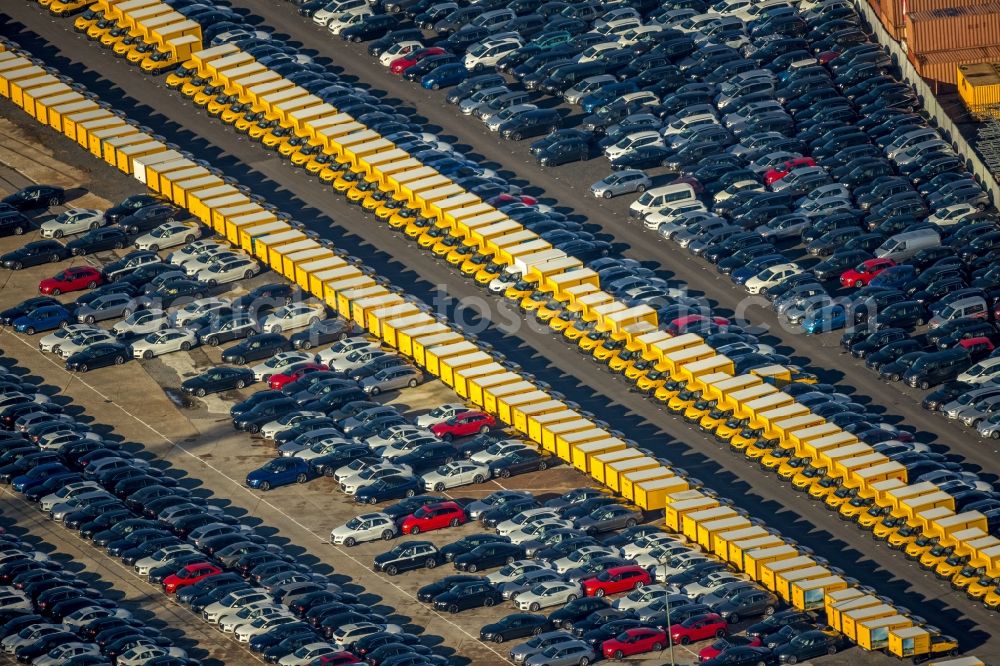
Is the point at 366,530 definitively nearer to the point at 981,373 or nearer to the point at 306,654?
the point at 306,654

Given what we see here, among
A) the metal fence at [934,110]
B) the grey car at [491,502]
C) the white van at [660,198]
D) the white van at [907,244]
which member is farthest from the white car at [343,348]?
the metal fence at [934,110]

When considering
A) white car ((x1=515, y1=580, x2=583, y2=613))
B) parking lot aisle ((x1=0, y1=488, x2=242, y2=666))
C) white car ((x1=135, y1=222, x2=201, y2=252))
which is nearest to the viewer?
parking lot aisle ((x1=0, y1=488, x2=242, y2=666))

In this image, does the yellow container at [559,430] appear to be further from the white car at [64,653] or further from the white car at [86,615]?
the white car at [64,653]

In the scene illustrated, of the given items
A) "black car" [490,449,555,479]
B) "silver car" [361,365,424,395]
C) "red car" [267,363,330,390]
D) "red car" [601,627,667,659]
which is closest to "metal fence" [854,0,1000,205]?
"black car" [490,449,555,479]

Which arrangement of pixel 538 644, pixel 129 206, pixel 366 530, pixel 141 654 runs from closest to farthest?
pixel 141 654 < pixel 538 644 < pixel 366 530 < pixel 129 206

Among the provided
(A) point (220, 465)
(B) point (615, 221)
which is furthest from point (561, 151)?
(A) point (220, 465)

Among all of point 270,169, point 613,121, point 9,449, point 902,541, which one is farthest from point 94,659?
point 613,121

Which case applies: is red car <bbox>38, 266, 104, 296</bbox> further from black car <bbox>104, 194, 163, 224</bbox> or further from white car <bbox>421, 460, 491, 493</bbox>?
white car <bbox>421, 460, 491, 493</bbox>
